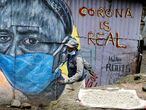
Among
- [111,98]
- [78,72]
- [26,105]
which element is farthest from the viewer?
[26,105]

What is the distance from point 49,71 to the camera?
12.4m

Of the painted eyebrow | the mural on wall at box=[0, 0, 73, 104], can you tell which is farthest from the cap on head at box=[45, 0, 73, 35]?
the painted eyebrow

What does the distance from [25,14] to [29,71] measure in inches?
54.9

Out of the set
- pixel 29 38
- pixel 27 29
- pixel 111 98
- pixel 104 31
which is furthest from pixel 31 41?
pixel 111 98

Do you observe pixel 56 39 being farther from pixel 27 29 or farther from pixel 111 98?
pixel 111 98

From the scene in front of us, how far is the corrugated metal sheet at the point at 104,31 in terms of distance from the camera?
12232mm

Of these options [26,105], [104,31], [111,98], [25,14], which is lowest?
[26,105]

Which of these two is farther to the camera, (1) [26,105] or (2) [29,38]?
(1) [26,105]

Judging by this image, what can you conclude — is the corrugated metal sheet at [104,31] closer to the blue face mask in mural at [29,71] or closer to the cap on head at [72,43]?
the cap on head at [72,43]

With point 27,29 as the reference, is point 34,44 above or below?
below

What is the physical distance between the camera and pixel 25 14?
1216 centimetres

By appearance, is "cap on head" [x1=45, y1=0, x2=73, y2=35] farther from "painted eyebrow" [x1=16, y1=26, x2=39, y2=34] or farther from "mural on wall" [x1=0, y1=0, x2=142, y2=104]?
"painted eyebrow" [x1=16, y1=26, x2=39, y2=34]

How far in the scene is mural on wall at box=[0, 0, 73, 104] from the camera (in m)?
12.2

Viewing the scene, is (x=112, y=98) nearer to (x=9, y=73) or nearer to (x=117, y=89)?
(x=117, y=89)
